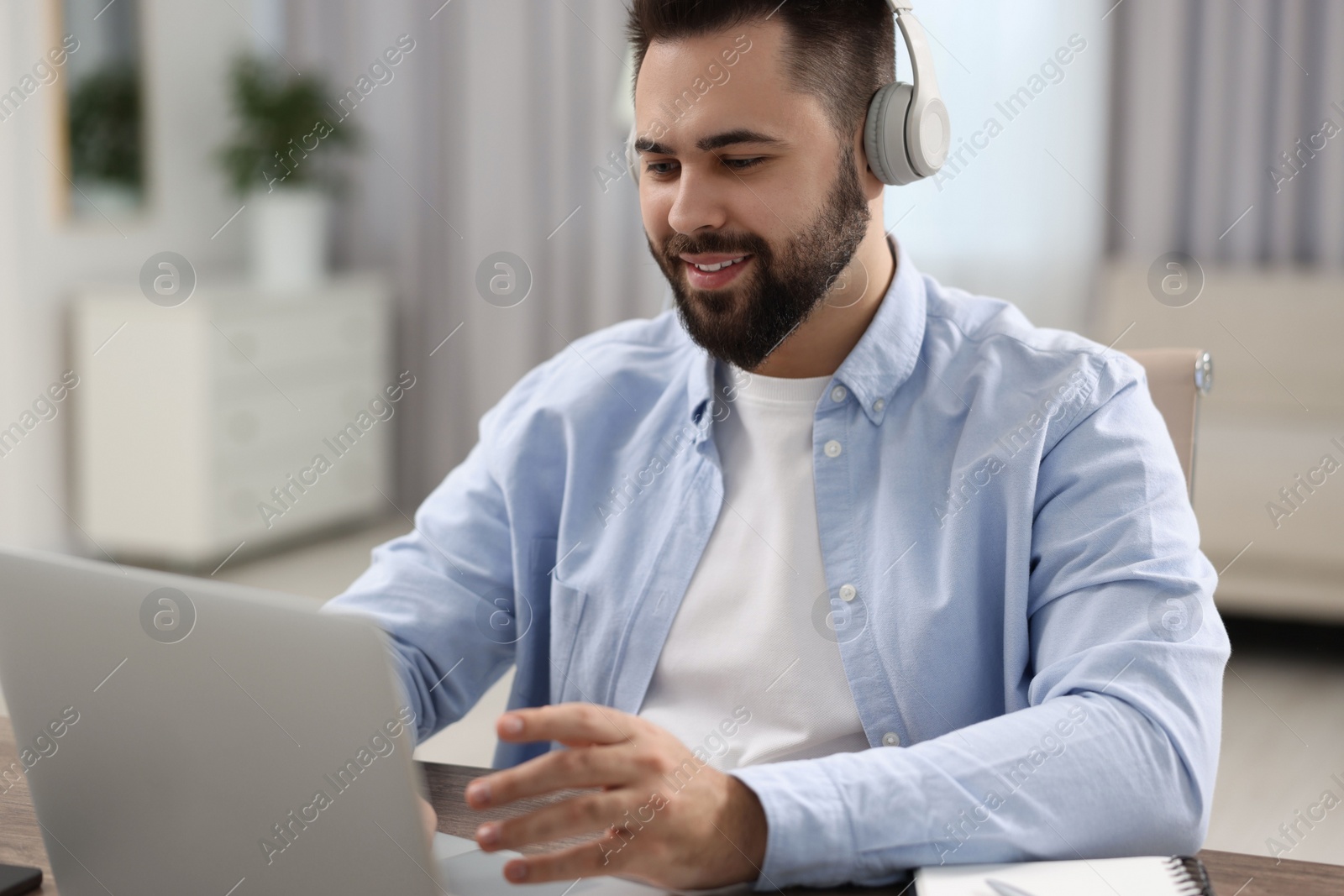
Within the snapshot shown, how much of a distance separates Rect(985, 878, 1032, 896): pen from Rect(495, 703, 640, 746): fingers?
225 millimetres

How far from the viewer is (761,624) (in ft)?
3.70

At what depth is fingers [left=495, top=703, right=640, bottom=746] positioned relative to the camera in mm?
728

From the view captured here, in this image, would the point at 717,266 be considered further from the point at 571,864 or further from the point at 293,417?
the point at 293,417

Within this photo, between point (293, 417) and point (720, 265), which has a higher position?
point (720, 265)

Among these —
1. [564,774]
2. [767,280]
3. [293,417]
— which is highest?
[767,280]

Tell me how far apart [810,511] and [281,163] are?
3.26 meters

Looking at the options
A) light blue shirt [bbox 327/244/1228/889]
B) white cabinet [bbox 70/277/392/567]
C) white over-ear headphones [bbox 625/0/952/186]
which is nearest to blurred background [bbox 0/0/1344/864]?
white cabinet [bbox 70/277/392/567]

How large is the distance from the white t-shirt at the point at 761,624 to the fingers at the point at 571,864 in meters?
0.37

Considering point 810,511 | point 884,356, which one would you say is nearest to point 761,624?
point 810,511

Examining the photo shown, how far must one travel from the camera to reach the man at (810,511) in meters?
0.94

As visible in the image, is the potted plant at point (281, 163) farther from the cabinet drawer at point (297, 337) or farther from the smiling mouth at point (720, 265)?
the smiling mouth at point (720, 265)

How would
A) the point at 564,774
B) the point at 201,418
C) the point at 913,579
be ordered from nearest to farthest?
the point at 564,774 < the point at 913,579 < the point at 201,418

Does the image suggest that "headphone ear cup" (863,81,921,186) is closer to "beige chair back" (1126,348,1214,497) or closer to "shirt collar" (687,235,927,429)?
"shirt collar" (687,235,927,429)

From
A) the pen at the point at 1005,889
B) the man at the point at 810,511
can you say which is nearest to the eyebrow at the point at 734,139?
the man at the point at 810,511
